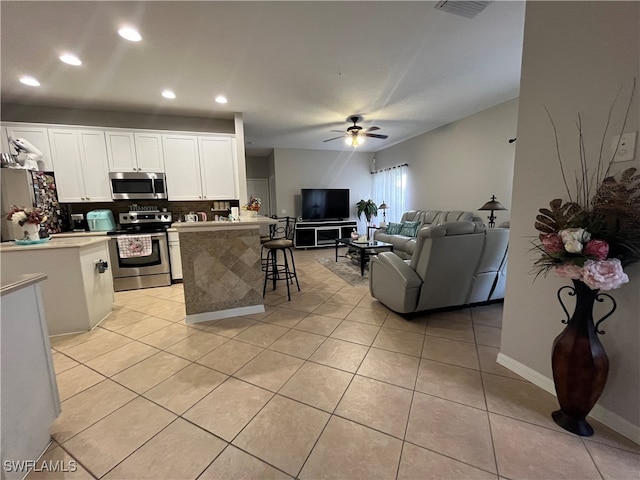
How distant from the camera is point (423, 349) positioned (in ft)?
7.20

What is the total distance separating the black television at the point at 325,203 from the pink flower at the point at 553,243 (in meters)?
6.10

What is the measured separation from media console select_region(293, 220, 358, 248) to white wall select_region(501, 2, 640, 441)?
542 centimetres

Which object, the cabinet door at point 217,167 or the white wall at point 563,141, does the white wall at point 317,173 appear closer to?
the cabinet door at point 217,167

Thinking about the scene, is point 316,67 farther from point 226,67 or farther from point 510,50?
point 510,50

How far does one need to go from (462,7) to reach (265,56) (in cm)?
187

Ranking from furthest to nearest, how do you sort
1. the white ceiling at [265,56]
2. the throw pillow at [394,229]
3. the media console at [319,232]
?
the media console at [319,232] < the throw pillow at [394,229] < the white ceiling at [265,56]

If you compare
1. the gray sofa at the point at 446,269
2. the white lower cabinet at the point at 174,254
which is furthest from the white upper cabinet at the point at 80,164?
the gray sofa at the point at 446,269

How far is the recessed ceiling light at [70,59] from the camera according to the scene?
260cm

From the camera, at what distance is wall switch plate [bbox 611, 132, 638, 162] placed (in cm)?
128

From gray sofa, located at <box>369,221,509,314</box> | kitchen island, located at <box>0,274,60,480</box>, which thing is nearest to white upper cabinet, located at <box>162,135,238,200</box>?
gray sofa, located at <box>369,221,509,314</box>

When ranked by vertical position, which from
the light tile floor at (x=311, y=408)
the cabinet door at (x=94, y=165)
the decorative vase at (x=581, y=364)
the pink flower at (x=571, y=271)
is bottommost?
the light tile floor at (x=311, y=408)

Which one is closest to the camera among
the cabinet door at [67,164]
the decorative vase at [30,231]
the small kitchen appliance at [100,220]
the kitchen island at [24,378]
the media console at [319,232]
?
the kitchen island at [24,378]

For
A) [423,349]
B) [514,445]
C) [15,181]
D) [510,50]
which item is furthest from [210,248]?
[510,50]

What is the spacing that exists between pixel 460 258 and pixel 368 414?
1.78m
